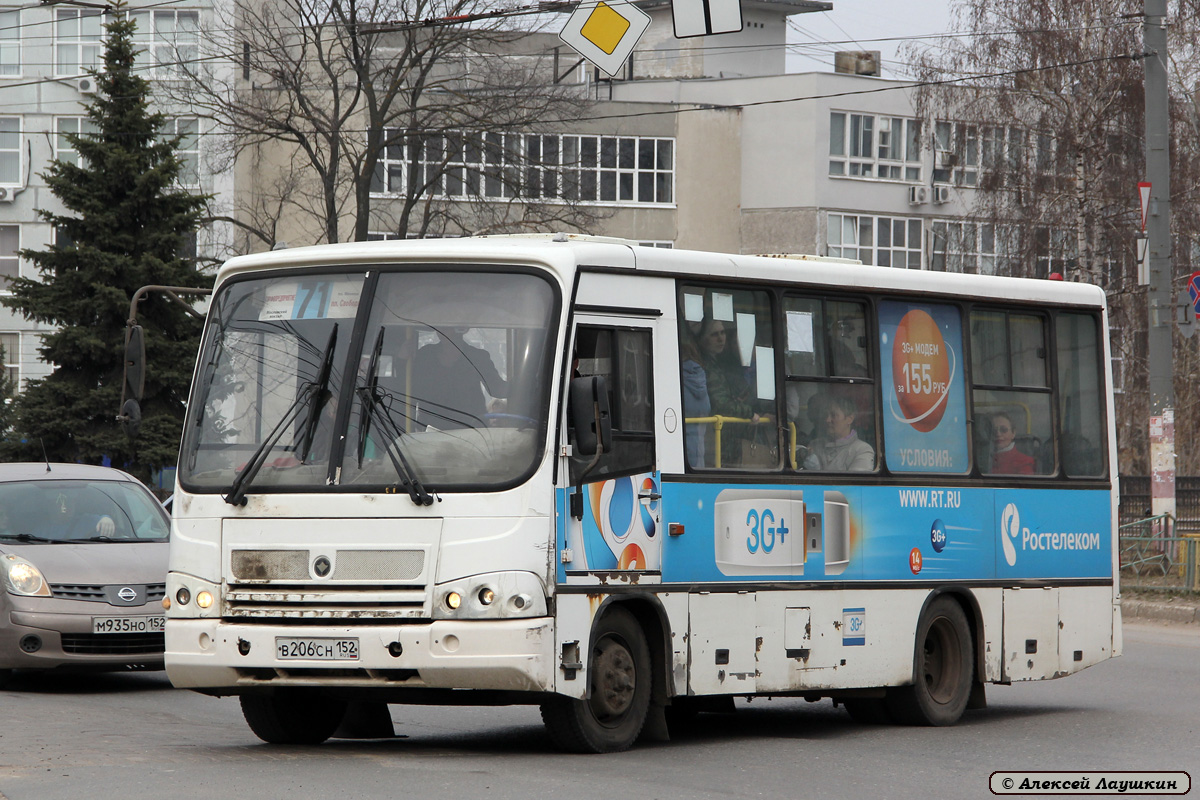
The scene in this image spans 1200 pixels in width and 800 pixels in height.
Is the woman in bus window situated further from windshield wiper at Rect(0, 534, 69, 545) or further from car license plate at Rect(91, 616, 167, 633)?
windshield wiper at Rect(0, 534, 69, 545)

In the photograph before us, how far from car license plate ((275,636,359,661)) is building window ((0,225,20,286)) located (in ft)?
169

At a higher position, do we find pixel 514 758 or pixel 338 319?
pixel 338 319

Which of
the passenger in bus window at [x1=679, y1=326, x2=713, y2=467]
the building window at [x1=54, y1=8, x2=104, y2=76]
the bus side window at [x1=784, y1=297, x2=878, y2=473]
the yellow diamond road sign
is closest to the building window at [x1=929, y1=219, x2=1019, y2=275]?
the building window at [x1=54, y1=8, x2=104, y2=76]

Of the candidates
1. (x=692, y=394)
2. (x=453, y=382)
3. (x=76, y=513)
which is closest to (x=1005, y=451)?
(x=692, y=394)

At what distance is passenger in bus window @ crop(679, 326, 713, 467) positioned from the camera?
10.5m

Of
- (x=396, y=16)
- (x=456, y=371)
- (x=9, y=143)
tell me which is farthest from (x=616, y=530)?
(x=9, y=143)

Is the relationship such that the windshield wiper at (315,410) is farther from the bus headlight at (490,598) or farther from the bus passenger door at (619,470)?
the bus passenger door at (619,470)

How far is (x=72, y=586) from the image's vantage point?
13766 mm

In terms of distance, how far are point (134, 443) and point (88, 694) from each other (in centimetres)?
2599

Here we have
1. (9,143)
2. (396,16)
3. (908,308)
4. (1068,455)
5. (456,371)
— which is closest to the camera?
(456,371)

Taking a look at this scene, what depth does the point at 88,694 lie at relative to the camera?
1378 centimetres

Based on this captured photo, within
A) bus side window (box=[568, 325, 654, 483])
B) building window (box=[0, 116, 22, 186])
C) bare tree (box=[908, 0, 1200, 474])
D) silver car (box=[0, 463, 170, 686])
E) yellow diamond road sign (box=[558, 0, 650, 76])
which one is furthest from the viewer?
building window (box=[0, 116, 22, 186])

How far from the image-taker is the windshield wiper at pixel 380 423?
9453 millimetres

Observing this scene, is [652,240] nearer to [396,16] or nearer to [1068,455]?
[396,16]
